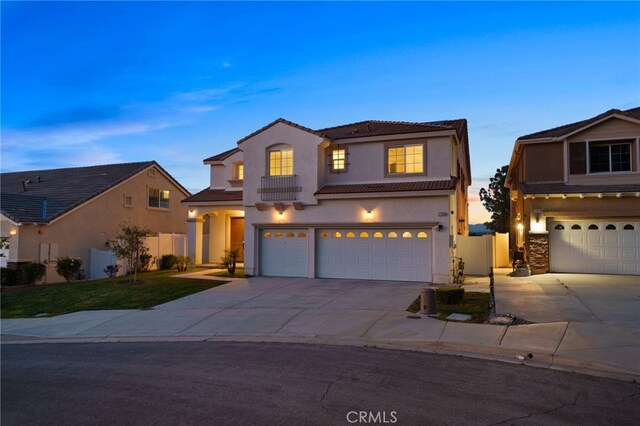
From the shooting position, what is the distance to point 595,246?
18.9 metres

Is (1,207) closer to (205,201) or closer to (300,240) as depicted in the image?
(205,201)

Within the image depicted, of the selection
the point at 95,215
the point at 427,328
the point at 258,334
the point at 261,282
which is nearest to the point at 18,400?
the point at 258,334

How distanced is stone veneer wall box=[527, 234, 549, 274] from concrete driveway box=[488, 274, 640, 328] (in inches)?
23.0

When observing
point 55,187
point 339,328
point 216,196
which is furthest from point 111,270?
point 339,328

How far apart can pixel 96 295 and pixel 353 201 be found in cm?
1052

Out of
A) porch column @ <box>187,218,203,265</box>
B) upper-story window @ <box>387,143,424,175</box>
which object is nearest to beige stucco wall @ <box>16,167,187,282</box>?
porch column @ <box>187,218,203,265</box>

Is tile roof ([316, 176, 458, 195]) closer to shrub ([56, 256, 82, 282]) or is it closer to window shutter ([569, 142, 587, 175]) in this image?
window shutter ([569, 142, 587, 175])

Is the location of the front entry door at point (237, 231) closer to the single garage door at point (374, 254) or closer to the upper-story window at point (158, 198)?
the upper-story window at point (158, 198)

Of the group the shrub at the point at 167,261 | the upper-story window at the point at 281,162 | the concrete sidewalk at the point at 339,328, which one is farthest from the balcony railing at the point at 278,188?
the shrub at the point at 167,261

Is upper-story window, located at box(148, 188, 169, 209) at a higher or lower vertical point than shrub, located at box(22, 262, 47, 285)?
higher

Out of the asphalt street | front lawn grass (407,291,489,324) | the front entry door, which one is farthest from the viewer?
the front entry door

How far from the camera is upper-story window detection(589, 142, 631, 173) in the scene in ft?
63.6

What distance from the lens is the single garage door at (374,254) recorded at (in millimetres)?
18484

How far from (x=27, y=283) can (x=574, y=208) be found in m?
24.4
